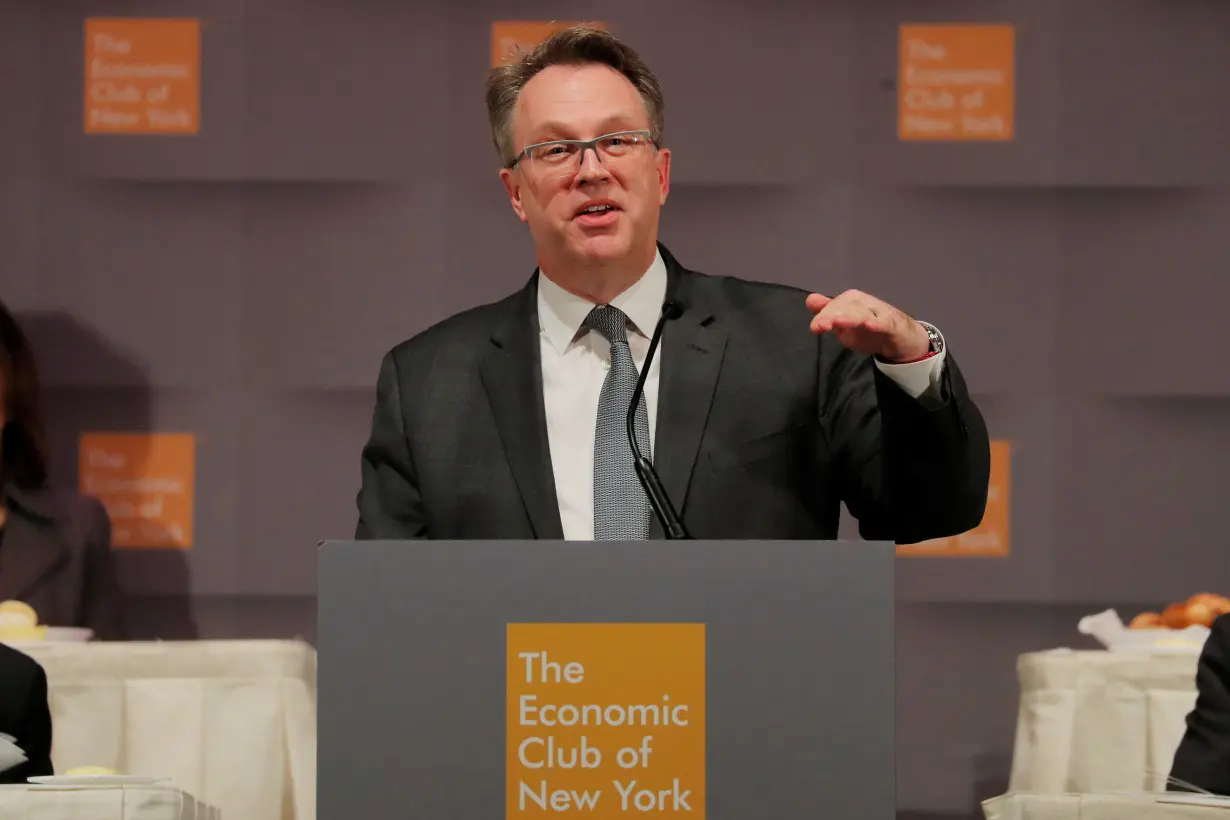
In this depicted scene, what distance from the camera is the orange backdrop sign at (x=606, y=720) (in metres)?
1.30

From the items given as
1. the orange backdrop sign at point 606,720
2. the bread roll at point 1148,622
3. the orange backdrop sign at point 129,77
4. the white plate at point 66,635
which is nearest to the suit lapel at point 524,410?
the orange backdrop sign at point 606,720

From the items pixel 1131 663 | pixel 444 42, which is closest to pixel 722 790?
pixel 1131 663

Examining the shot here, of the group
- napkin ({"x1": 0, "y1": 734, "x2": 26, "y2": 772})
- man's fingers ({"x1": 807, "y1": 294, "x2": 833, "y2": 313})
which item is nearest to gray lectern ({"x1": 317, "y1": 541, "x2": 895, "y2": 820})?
man's fingers ({"x1": 807, "y1": 294, "x2": 833, "y2": 313})

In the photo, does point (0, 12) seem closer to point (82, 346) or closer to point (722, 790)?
point (82, 346)

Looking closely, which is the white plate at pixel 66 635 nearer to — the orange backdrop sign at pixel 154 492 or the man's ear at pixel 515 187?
the orange backdrop sign at pixel 154 492

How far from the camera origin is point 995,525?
3.45 m

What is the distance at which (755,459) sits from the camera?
196 centimetres

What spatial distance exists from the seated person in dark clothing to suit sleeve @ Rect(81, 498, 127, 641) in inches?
42.4

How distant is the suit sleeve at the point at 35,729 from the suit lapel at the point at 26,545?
3.76 feet

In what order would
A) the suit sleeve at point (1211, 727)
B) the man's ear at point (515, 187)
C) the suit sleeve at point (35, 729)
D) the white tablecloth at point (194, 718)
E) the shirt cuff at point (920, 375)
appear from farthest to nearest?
the white tablecloth at point (194, 718) < the suit sleeve at point (1211, 727) < the suit sleeve at point (35, 729) < the man's ear at point (515, 187) < the shirt cuff at point (920, 375)

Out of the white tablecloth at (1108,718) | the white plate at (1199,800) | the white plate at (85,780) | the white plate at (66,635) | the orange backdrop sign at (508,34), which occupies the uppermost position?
the orange backdrop sign at (508,34)

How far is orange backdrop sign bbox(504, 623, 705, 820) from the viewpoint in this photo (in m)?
1.30

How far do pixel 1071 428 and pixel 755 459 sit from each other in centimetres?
172

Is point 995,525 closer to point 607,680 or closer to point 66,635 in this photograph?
point 66,635
